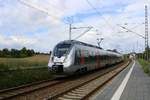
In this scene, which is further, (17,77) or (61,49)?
(61,49)

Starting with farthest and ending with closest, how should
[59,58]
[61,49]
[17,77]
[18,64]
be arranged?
[18,64] < [61,49] < [59,58] < [17,77]

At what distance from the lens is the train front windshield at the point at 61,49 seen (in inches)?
997

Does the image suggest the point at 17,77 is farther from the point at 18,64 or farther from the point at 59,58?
the point at 18,64

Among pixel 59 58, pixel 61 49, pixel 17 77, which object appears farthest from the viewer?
pixel 61 49

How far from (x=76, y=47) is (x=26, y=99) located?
1287 centimetres

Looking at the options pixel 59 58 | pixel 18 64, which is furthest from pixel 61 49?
pixel 18 64

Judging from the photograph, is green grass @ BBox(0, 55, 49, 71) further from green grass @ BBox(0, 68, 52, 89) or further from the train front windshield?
the train front windshield

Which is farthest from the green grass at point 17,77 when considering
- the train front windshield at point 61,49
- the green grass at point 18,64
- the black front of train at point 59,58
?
the train front windshield at point 61,49

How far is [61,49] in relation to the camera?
25641 mm

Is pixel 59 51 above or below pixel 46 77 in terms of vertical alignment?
above

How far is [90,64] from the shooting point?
107ft

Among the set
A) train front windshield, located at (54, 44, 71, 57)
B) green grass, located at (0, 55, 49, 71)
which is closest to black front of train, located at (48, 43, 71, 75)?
train front windshield, located at (54, 44, 71, 57)

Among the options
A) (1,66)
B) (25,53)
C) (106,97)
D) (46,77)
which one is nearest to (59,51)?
(46,77)

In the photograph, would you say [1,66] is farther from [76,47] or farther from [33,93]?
[33,93]
